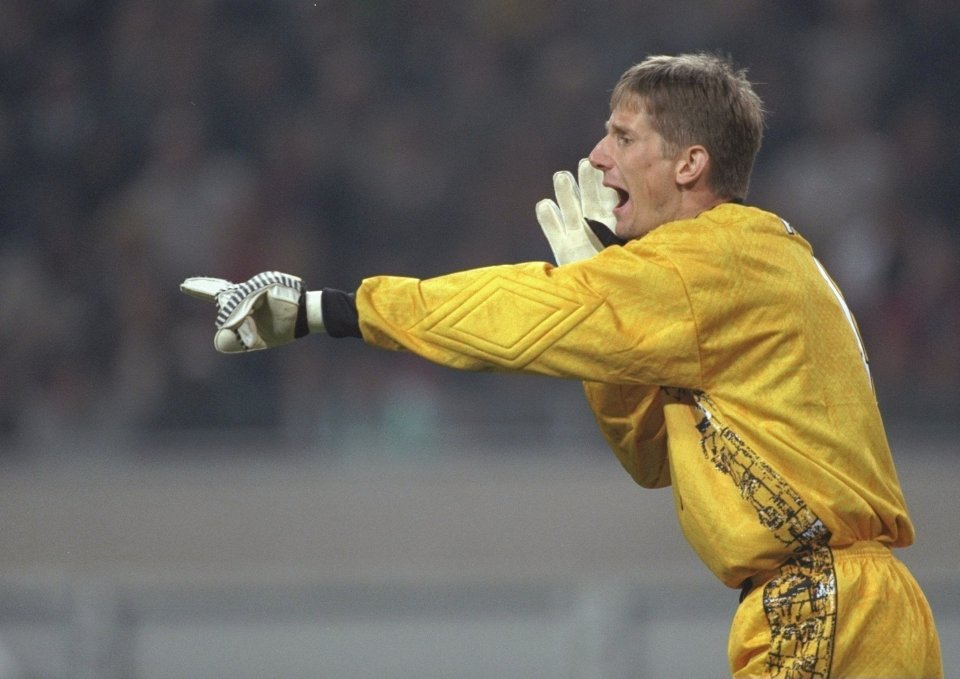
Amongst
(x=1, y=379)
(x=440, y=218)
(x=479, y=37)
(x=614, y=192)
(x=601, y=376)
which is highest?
(x=479, y=37)

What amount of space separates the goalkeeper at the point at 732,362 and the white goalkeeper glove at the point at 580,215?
284 millimetres

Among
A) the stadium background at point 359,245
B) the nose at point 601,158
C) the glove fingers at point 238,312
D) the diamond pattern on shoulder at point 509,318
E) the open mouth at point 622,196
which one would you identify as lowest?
the diamond pattern on shoulder at point 509,318

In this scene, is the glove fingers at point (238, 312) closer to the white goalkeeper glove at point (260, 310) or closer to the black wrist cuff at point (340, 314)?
the white goalkeeper glove at point (260, 310)

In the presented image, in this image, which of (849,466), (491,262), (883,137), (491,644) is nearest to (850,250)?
(883,137)

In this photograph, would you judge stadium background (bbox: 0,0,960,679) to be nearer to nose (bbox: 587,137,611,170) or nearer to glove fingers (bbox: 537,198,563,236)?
glove fingers (bbox: 537,198,563,236)

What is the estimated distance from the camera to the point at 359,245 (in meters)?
6.46

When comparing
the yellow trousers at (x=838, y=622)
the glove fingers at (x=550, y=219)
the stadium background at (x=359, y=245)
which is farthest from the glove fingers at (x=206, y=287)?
the stadium background at (x=359, y=245)

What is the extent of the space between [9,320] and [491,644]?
321 centimetres

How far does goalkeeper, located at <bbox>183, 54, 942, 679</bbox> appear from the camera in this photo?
2.35 meters

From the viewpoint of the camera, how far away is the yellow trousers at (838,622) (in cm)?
240

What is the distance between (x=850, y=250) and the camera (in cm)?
638

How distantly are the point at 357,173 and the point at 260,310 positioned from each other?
14.2 ft

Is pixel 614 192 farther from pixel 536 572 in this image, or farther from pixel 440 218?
pixel 440 218

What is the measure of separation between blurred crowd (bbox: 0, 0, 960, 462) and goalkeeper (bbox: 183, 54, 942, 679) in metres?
3.34
